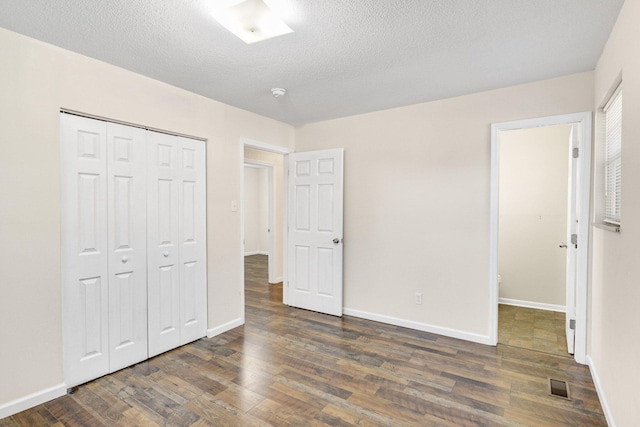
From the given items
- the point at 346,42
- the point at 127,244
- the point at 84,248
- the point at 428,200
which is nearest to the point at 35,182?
the point at 84,248

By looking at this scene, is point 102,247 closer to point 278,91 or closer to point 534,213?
point 278,91

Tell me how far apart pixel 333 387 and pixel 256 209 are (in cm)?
753

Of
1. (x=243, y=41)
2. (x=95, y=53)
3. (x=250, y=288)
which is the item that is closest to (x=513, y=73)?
(x=243, y=41)

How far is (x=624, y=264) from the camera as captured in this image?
5.86 feet

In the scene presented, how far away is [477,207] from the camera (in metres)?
3.24

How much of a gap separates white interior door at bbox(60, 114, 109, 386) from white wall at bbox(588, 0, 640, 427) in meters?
3.34

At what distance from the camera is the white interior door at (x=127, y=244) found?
8.61ft

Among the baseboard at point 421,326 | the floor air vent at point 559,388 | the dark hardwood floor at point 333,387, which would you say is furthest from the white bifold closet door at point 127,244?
the floor air vent at point 559,388

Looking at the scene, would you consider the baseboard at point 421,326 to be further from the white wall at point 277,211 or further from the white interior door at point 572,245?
the white wall at point 277,211

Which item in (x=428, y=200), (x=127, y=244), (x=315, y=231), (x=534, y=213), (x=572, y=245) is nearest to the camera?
(x=127, y=244)

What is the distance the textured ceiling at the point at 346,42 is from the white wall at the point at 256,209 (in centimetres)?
644

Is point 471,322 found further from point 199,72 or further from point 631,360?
point 199,72

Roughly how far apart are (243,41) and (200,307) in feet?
8.12

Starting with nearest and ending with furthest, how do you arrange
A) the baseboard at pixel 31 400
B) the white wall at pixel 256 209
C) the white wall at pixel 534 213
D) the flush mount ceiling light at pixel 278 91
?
the baseboard at pixel 31 400 < the flush mount ceiling light at pixel 278 91 < the white wall at pixel 534 213 < the white wall at pixel 256 209
